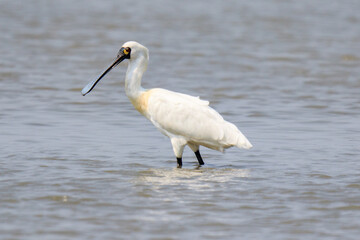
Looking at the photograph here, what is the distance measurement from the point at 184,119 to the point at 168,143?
1376 millimetres

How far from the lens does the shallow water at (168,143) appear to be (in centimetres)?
698

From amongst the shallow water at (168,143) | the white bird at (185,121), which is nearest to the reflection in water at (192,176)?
the shallow water at (168,143)

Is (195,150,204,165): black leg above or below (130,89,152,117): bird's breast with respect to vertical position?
below

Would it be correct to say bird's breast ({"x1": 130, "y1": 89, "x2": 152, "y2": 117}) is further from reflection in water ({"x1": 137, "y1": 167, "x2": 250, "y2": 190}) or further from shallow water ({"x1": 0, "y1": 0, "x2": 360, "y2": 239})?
reflection in water ({"x1": 137, "y1": 167, "x2": 250, "y2": 190})

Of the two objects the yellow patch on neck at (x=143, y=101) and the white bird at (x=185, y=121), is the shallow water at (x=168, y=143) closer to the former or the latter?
the white bird at (x=185, y=121)

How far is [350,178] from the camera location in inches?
340

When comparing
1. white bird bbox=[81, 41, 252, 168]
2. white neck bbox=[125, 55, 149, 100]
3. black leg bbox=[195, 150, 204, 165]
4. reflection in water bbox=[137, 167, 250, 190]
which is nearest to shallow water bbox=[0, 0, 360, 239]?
reflection in water bbox=[137, 167, 250, 190]

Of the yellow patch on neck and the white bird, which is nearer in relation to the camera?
the white bird

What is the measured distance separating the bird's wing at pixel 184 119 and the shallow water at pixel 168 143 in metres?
0.35

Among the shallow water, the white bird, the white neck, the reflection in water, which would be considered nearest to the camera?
the shallow water

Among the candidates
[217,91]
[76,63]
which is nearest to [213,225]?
[217,91]

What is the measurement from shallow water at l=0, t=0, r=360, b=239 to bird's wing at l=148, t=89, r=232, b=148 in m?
0.35

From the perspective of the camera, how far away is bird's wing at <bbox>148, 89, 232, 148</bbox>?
9258 mm

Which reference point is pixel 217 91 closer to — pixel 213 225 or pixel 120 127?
pixel 120 127
